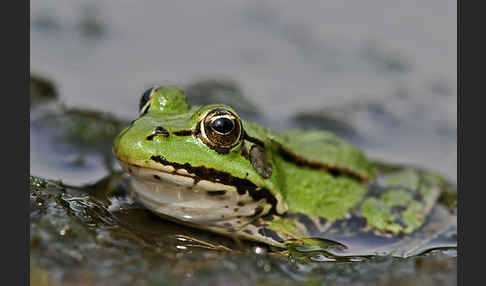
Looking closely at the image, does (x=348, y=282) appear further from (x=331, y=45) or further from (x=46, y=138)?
(x=331, y=45)

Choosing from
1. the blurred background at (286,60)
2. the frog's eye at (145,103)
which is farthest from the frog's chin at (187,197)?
the blurred background at (286,60)

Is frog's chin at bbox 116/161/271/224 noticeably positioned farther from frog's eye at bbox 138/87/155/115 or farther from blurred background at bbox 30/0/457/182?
blurred background at bbox 30/0/457/182

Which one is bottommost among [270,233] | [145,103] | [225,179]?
[270,233]

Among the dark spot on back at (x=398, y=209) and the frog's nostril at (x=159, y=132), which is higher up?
the frog's nostril at (x=159, y=132)

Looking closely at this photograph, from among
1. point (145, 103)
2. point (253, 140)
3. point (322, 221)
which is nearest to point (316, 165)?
point (322, 221)

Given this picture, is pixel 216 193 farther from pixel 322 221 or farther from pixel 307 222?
pixel 322 221

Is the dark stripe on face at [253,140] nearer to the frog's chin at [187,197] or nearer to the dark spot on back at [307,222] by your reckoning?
the frog's chin at [187,197]
